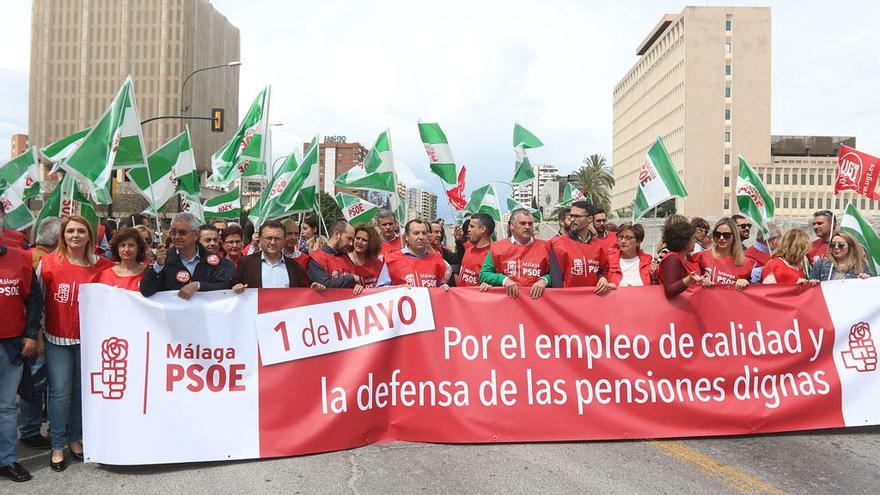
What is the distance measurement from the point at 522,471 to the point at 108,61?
94.0m

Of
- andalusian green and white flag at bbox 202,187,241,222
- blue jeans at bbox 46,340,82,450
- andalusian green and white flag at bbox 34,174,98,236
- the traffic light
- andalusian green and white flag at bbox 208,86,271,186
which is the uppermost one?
the traffic light

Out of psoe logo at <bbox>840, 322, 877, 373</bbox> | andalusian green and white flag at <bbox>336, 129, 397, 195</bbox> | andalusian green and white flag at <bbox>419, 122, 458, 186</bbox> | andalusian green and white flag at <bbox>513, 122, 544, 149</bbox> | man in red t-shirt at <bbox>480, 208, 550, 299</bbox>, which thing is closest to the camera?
psoe logo at <bbox>840, 322, 877, 373</bbox>

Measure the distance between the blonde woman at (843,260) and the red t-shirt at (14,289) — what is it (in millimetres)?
6124

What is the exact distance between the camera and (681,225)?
5.66m

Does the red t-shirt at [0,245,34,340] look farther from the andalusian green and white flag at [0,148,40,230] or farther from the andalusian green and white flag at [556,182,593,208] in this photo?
the andalusian green and white flag at [556,182,593,208]

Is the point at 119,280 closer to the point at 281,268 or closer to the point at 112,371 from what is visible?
the point at 112,371

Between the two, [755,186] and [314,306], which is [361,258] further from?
[755,186]

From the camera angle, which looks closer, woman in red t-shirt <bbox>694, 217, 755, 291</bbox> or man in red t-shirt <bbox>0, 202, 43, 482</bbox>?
man in red t-shirt <bbox>0, 202, 43, 482</bbox>

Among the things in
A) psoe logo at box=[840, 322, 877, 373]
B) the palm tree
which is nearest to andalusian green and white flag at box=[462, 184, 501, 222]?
psoe logo at box=[840, 322, 877, 373]

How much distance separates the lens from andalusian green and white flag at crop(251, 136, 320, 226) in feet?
31.7

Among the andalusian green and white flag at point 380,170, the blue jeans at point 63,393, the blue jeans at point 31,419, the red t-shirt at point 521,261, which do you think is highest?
the andalusian green and white flag at point 380,170

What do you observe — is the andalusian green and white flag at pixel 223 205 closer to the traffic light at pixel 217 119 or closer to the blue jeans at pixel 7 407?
the traffic light at pixel 217 119

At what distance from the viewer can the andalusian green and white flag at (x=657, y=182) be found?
831 cm

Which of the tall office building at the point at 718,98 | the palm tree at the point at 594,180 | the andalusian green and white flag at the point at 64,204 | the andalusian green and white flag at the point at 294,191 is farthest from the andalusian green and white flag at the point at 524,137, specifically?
the tall office building at the point at 718,98
